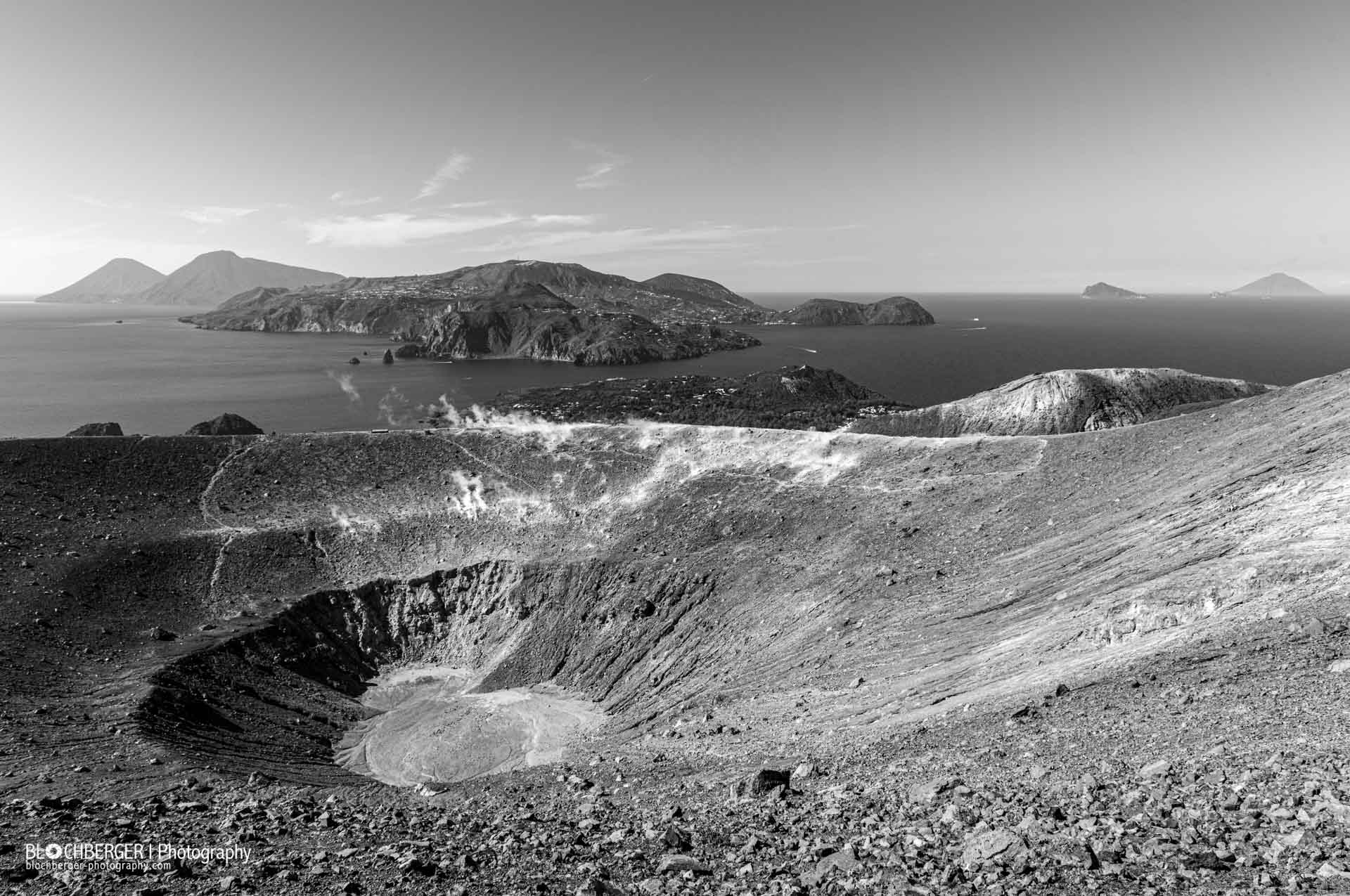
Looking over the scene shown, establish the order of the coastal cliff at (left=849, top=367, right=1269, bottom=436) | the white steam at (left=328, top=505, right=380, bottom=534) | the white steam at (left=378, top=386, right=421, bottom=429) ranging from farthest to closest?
the white steam at (left=378, top=386, right=421, bottom=429) < the coastal cliff at (left=849, top=367, right=1269, bottom=436) < the white steam at (left=328, top=505, right=380, bottom=534)

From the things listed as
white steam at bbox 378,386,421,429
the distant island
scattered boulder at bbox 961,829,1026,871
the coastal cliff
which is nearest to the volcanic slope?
scattered boulder at bbox 961,829,1026,871

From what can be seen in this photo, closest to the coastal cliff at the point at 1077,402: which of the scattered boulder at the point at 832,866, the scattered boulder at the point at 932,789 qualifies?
the scattered boulder at the point at 932,789

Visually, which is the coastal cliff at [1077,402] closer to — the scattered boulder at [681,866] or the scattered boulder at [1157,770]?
the scattered boulder at [1157,770]

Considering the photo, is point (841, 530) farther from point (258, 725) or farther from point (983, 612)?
point (258, 725)

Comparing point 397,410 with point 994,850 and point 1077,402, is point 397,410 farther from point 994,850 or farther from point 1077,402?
point 994,850

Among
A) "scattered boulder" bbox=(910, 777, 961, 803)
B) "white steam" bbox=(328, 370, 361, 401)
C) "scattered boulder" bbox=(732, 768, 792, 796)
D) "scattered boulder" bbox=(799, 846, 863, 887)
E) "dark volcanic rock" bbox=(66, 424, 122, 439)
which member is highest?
"white steam" bbox=(328, 370, 361, 401)

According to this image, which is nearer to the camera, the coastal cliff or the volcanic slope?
the volcanic slope

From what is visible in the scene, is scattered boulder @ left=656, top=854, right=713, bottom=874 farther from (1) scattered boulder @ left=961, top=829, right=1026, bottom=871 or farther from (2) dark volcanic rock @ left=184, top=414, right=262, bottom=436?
(2) dark volcanic rock @ left=184, top=414, right=262, bottom=436

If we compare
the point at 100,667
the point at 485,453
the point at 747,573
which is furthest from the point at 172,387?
the point at 747,573
